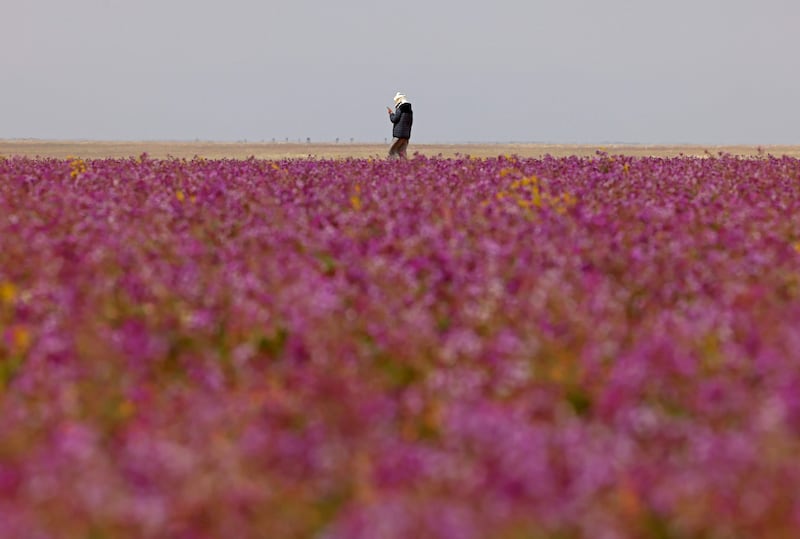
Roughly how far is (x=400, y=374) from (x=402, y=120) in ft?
84.0

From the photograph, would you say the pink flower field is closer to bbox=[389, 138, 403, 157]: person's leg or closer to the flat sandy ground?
bbox=[389, 138, 403, 157]: person's leg

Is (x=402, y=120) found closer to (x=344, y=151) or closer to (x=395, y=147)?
(x=395, y=147)

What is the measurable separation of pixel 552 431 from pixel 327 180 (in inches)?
543

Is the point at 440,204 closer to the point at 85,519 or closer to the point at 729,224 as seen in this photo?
the point at 729,224

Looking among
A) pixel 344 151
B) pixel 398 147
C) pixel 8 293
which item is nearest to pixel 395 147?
pixel 398 147

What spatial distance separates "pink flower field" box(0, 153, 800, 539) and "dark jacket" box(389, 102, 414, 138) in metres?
18.6

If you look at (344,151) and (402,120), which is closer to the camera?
(402,120)

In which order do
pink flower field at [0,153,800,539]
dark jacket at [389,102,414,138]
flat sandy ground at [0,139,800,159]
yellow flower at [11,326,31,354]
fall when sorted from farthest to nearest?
flat sandy ground at [0,139,800,159], dark jacket at [389,102,414,138], yellow flower at [11,326,31,354], pink flower field at [0,153,800,539]

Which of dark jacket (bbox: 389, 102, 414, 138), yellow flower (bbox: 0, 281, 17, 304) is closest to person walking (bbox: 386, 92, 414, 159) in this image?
dark jacket (bbox: 389, 102, 414, 138)

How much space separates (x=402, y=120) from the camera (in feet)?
107

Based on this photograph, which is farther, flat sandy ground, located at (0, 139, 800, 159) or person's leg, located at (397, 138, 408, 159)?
flat sandy ground, located at (0, 139, 800, 159)

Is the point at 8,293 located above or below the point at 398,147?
below

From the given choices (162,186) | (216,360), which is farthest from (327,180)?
(216,360)

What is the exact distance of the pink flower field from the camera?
459 cm
